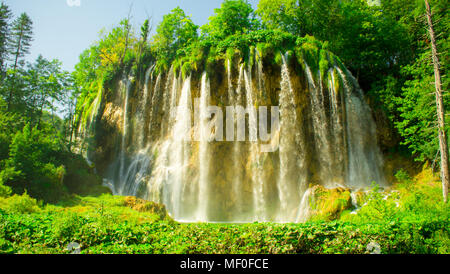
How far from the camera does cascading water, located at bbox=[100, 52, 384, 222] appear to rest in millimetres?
16938

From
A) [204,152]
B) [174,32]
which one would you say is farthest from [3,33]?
[204,152]

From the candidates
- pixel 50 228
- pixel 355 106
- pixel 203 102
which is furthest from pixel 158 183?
pixel 355 106

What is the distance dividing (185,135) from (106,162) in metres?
8.75

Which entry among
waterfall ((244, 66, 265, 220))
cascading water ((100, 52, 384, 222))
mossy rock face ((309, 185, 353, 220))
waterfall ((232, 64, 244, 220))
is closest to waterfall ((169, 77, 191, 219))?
cascading water ((100, 52, 384, 222))

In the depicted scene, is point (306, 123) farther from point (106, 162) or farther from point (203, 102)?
point (106, 162)

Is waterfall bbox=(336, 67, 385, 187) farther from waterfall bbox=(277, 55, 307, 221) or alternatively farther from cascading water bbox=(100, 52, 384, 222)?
waterfall bbox=(277, 55, 307, 221)

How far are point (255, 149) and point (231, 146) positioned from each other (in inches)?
69.2

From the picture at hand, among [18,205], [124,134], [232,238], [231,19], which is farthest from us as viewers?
[231,19]

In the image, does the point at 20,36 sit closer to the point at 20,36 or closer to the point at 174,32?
the point at 20,36

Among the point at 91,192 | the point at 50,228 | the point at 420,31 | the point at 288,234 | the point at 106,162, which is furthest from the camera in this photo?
the point at 106,162

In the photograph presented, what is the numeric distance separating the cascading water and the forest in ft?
0.46

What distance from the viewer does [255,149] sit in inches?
686

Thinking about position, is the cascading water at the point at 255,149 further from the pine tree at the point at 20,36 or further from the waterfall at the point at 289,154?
the pine tree at the point at 20,36

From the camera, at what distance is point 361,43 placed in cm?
2269
